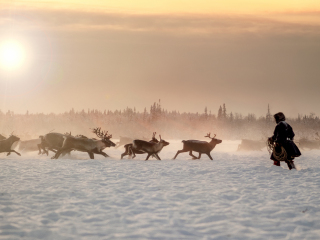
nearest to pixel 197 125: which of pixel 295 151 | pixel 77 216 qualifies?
pixel 295 151

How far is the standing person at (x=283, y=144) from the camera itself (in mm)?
14211

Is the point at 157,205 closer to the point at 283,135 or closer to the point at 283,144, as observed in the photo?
the point at 283,144

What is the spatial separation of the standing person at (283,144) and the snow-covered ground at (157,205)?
182 cm

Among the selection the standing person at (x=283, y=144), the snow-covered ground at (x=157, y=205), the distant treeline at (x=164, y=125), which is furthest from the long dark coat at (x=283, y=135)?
the distant treeline at (x=164, y=125)

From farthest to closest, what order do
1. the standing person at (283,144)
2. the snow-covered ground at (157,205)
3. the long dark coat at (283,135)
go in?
the long dark coat at (283,135)
the standing person at (283,144)
the snow-covered ground at (157,205)

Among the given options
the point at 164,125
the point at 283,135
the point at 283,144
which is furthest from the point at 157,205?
the point at 164,125

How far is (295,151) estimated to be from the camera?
1421cm

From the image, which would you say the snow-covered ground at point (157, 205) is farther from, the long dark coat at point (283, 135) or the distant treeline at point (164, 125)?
the distant treeline at point (164, 125)

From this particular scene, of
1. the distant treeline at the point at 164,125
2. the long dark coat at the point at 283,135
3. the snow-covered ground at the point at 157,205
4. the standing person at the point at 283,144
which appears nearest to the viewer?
the snow-covered ground at the point at 157,205

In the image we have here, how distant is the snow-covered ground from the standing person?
1.82 metres

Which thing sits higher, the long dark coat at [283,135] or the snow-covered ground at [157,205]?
the long dark coat at [283,135]

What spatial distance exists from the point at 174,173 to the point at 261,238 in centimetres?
703

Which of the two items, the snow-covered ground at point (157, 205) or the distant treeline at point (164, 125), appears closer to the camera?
the snow-covered ground at point (157, 205)

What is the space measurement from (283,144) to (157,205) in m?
8.47
